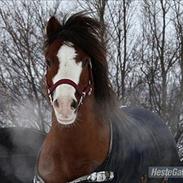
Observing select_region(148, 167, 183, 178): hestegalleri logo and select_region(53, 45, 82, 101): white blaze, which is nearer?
select_region(53, 45, 82, 101): white blaze

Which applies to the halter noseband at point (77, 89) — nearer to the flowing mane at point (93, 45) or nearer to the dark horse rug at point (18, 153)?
the flowing mane at point (93, 45)

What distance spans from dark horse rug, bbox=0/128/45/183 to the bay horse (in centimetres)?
92

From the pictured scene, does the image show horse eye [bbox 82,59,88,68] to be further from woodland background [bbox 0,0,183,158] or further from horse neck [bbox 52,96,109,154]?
woodland background [bbox 0,0,183,158]

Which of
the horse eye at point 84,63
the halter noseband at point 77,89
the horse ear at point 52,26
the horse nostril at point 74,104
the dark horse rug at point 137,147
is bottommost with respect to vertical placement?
the dark horse rug at point 137,147

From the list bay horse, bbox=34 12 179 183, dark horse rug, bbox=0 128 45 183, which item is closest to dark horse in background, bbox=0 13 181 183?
bay horse, bbox=34 12 179 183

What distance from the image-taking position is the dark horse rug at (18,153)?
370cm

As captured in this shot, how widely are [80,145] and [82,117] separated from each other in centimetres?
16

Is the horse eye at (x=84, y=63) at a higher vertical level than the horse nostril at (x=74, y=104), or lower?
higher

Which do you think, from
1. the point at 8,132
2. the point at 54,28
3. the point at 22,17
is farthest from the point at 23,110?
the point at 54,28

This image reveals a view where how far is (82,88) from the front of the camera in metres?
2.56

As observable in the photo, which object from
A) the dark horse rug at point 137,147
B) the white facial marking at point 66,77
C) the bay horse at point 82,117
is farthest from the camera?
the dark horse rug at point 137,147

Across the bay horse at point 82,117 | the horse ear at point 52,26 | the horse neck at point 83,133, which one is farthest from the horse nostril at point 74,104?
the horse ear at point 52,26

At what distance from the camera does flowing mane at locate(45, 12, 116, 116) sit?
274 cm

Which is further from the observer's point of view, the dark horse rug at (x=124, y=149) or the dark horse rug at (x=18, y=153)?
the dark horse rug at (x=18, y=153)
